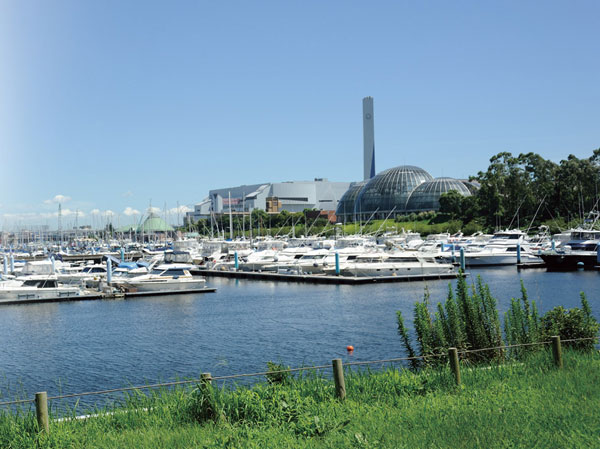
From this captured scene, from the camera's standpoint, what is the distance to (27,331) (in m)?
39.7

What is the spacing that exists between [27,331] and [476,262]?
177 ft

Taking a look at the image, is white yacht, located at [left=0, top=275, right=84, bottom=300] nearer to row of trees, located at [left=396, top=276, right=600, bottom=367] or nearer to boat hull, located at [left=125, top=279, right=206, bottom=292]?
boat hull, located at [left=125, top=279, right=206, bottom=292]

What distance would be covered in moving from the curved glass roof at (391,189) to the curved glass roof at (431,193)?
260 centimetres

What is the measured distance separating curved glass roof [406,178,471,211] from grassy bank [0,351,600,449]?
14084 centimetres

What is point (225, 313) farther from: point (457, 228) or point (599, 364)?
point (457, 228)

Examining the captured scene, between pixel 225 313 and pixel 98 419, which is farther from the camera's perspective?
pixel 225 313

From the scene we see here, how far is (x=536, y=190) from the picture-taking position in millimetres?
106750

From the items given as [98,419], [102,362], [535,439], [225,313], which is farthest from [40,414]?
[225,313]

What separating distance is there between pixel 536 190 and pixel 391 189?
198 feet

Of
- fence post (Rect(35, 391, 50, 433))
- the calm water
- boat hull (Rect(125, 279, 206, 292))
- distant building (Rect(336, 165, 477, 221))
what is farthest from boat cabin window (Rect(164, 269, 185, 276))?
distant building (Rect(336, 165, 477, 221))

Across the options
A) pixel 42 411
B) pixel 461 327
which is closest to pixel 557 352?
pixel 461 327

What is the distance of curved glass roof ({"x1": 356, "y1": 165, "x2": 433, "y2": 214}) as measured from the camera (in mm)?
162375

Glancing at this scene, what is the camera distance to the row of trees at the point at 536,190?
101375 mm

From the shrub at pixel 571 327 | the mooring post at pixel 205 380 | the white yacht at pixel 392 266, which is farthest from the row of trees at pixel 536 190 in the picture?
the mooring post at pixel 205 380
